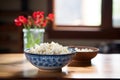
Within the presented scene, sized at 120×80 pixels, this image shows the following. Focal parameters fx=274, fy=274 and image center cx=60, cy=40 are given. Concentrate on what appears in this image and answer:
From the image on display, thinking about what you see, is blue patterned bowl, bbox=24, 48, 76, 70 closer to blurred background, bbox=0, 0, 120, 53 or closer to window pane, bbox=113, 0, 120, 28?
blurred background, bbox=0, 0, 120, 53

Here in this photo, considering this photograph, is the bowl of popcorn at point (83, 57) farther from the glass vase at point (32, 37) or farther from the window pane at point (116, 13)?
the window pane at point (116, 13)

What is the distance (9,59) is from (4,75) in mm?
489

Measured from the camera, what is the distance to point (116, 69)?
1633 millimetres

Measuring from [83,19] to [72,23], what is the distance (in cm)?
18

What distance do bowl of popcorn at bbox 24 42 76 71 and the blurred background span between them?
96.9 inches

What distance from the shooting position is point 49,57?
148cm

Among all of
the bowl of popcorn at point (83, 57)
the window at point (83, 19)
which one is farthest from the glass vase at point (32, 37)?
the window at point (83, 19)

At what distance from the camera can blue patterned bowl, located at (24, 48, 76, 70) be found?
4.86 feet

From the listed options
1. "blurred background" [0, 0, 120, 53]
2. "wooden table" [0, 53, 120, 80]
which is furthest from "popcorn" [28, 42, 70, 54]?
"blurred background" [0, 0, 120, 53]

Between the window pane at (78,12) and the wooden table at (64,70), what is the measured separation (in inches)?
93.4

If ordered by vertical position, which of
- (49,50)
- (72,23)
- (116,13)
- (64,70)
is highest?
(116,13)

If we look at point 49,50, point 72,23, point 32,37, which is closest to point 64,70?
point 49,50

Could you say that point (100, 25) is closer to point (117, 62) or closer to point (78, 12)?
point (78, 12)

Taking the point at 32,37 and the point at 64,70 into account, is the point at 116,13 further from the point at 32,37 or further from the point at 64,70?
the point at 64,70
